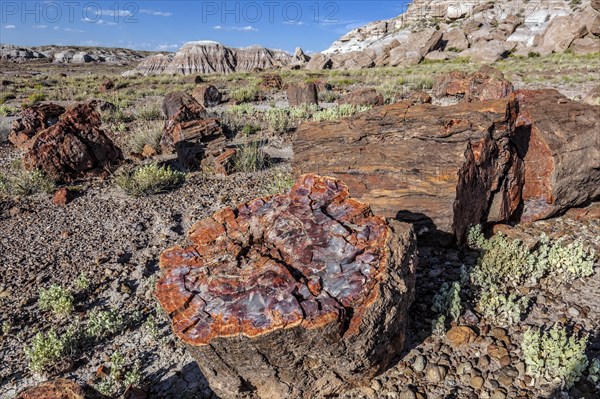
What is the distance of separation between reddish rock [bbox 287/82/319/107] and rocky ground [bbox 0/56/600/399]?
25.6 feet

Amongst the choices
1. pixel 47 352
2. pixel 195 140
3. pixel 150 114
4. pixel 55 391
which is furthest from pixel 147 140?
pixel 55 391

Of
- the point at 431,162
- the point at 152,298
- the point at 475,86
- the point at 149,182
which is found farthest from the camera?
the point at 475,86

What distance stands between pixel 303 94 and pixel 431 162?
1181cm

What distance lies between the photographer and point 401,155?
187 inches

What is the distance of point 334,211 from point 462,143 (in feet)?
7.09

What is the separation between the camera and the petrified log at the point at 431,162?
4.46 metres

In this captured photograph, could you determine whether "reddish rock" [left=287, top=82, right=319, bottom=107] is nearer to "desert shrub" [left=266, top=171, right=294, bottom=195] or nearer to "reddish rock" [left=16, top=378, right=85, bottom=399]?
"desert shrub" [left=266, top=171, right=294, bottom=195]

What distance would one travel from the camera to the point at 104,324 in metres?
4.15

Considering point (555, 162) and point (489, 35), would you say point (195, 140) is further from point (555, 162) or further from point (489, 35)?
point (489, 35)

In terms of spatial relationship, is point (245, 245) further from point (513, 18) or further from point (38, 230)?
point (513, 18)

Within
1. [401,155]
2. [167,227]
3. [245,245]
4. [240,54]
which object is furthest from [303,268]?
[240,54]

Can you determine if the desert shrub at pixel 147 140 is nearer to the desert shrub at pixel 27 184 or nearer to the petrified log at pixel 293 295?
the desert shrub at pixel 27 184

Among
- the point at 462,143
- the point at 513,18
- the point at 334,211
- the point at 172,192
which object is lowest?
the point at 172,192

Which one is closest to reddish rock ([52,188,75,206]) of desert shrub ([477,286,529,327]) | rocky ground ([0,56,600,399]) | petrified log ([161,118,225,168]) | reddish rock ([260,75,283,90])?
rocky ground ([0,56,600,399])
